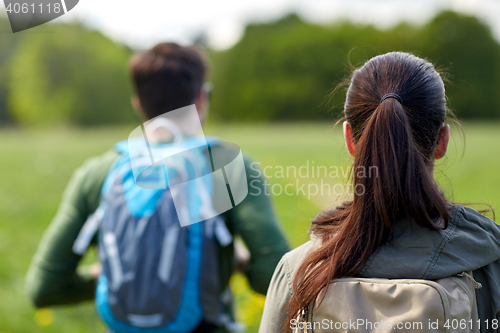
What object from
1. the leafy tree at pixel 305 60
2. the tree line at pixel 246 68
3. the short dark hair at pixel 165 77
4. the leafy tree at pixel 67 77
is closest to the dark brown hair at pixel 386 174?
the short dark hair at pixel 165 77

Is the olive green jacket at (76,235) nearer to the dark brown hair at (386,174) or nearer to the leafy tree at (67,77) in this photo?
the dark brown hair at (386,174)

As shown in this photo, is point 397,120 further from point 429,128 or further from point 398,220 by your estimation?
point 398,220

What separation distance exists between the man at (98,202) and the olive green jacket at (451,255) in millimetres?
616

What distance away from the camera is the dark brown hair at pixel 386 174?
107 cm

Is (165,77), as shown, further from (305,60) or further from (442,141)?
(305,60)

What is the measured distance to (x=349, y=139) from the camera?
4.17 feet

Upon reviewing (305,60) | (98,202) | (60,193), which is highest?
(98,202)

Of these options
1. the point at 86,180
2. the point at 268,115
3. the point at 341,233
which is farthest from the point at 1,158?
the point at 268,115

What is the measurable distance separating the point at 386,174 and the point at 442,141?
0.25 meters

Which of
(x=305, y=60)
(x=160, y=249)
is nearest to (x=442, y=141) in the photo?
(x=160, y=249)

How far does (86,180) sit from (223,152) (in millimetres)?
573

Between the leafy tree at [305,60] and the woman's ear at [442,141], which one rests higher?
the woman's ear at [442,141]

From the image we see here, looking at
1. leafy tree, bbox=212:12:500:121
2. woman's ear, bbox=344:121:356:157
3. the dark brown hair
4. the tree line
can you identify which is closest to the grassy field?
woman's ear, bbox=344:121:356:157

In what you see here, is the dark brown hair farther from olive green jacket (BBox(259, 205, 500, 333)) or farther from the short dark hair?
the short dark hair
